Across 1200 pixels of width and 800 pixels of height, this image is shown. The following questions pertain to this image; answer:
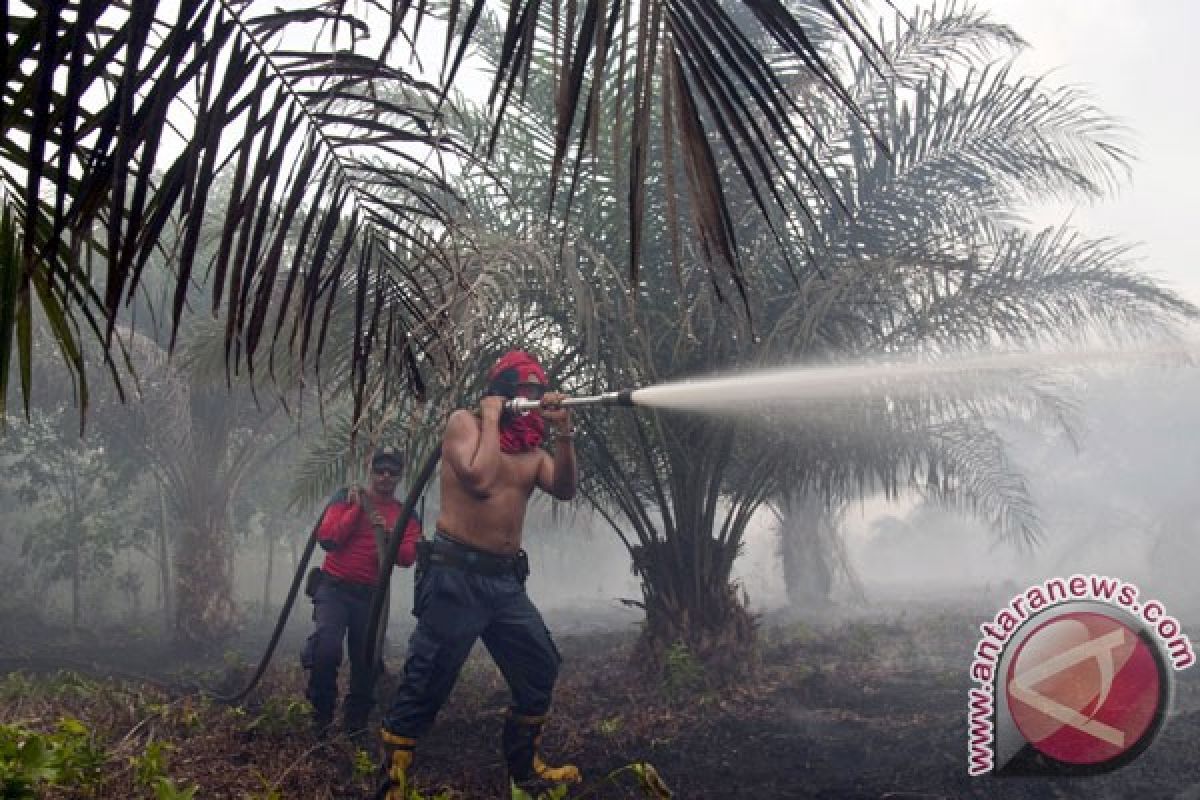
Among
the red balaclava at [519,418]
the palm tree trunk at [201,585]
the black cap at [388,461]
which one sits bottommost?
the palm tree trunk at [201,585]

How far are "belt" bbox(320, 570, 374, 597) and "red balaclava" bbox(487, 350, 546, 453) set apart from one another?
6.20 ft

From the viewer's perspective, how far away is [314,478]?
8.31 meters

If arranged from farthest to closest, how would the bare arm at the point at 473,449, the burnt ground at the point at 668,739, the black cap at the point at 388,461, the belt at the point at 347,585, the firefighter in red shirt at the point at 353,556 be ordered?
the black cap at the point at 388,461 → the belt at the point at 347,585 → the firefighter in red shirt at the point at 353,556 → the bare arm at the point at 473,449 → the burnt ground at the point at 668,739

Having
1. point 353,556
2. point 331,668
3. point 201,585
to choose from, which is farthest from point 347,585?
point 201,585

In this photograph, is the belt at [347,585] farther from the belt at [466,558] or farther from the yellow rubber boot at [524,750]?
the yellow rubber boot at [524,750]

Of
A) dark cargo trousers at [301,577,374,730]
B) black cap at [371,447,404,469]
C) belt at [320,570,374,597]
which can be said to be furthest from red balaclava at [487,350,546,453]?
belt at [320,570,374,597]

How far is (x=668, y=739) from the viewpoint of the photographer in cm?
492

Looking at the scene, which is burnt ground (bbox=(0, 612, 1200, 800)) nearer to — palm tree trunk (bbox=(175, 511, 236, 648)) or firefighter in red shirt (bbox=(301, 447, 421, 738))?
firefighter in red shirt (bbox=(301, 447, 421, 738))

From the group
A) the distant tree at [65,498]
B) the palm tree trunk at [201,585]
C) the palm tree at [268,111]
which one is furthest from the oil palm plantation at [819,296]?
the distant tree at [65,498]

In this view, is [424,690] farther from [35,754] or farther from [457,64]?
[457,64]

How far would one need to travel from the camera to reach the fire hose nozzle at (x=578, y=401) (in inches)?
147

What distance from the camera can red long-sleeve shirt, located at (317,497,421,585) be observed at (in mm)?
5477

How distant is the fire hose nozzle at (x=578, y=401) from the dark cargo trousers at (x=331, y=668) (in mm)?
1677

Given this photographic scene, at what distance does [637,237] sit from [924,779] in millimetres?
3333
